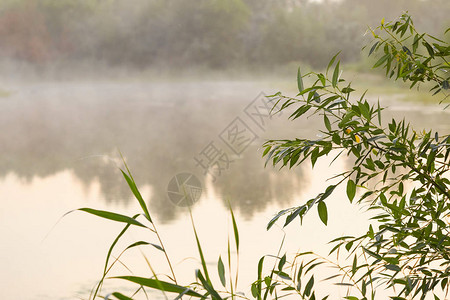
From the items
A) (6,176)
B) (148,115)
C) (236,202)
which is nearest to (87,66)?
(148,115)

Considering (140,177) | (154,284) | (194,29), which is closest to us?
(154,284)

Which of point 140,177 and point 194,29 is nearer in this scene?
point 140,177

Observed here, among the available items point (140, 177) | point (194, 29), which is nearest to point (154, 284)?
point (140, 177)

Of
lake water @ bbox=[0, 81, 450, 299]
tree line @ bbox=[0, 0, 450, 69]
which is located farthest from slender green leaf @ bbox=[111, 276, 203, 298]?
tree line @ bbox=[0, 0, 450, 69]

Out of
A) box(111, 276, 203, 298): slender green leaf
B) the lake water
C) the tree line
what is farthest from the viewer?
A: the tree line

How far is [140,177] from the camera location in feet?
12.4

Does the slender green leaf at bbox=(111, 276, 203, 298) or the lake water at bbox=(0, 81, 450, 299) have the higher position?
the lake water at bbox=(0, 81, 450, 299)

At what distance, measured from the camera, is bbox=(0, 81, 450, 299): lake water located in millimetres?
2664

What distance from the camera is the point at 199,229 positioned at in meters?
3.00

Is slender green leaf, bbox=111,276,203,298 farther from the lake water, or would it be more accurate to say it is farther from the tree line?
the tree line

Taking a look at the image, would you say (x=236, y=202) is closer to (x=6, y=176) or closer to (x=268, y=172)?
(x=268, y=172)

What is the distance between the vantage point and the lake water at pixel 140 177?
266 cm

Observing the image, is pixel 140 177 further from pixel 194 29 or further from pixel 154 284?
pixel 154 284

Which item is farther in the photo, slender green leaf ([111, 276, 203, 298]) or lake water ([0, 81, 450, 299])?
lake water ([0, 81, 450, 299])
